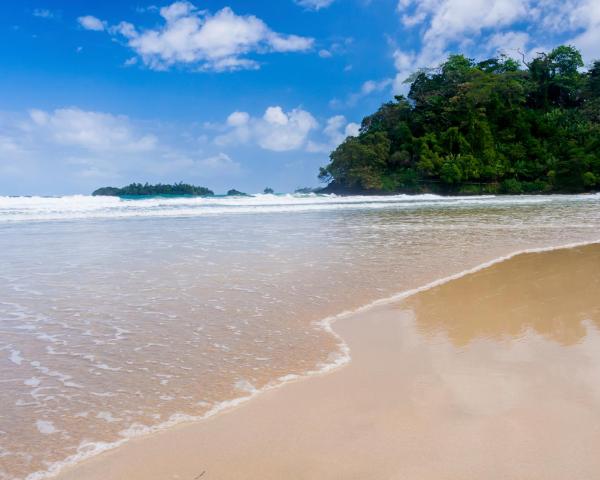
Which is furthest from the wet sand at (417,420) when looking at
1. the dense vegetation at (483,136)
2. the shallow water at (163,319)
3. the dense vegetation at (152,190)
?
the dense vegetation at (152,190)

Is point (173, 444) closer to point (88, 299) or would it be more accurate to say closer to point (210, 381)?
point (210, 381)

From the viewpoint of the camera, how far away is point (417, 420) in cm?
222

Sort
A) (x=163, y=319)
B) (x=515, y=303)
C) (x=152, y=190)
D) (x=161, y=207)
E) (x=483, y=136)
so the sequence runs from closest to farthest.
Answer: (x=163, y=319) → (x=515, y=303) → (x=161, y=207) → (x=483, y=136) → (x=152, y=190)

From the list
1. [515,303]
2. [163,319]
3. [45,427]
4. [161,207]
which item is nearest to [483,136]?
[161,207]

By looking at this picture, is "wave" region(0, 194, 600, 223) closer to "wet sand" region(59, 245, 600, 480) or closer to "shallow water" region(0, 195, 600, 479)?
"shallow water" region(0, 195, 600, 479)

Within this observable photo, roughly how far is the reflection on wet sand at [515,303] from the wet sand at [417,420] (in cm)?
4

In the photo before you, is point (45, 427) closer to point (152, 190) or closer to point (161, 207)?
point (161, 207)

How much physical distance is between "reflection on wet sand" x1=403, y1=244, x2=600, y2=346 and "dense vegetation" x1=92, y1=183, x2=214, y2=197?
49739mm

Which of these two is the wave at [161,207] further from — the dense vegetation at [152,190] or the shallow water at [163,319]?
the dense vegetation at [152,190]

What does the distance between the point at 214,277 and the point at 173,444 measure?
3.69 metres

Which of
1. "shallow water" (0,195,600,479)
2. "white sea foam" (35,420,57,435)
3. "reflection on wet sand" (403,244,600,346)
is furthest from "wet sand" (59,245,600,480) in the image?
"white sea foam" (35,420,57,435)

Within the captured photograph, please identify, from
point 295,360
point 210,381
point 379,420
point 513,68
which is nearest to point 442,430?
point 379,420

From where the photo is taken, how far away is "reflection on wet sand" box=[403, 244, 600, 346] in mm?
3627

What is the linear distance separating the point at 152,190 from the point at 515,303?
52206mm
